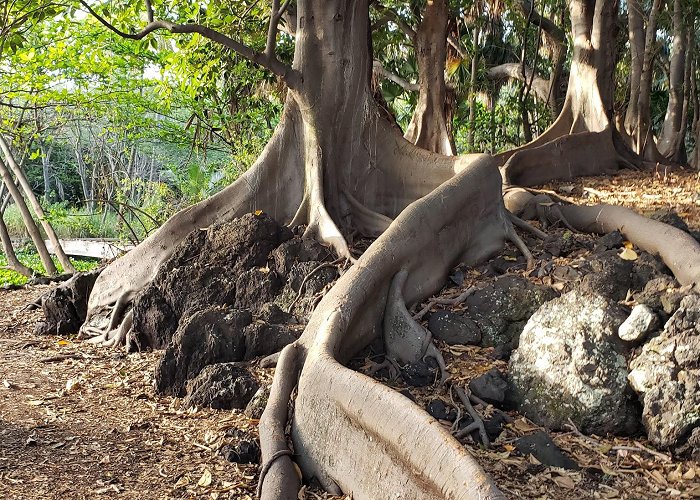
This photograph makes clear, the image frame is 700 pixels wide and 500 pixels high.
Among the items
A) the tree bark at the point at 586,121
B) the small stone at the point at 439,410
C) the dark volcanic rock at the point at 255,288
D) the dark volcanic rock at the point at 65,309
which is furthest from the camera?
the tree bark at the point at 586,121

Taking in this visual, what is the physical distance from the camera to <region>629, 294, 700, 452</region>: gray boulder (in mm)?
4643

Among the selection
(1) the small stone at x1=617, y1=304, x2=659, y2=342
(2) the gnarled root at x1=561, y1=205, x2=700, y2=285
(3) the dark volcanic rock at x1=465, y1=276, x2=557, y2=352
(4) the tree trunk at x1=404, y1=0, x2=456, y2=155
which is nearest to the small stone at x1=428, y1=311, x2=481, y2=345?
(3) the dark volcanic rock at x1=465, y1=276, x2=557, y2=352

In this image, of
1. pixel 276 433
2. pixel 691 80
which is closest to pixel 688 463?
pixel 276 433

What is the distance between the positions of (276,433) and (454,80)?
1779cm

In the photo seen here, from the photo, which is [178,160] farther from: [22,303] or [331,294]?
[331,294]

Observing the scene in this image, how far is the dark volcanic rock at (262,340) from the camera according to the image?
6.39 m

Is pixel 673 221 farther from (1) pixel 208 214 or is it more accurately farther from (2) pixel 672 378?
(1) pixel 208 214

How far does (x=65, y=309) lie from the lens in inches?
348

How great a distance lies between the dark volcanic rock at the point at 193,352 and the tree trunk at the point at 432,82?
6.10m

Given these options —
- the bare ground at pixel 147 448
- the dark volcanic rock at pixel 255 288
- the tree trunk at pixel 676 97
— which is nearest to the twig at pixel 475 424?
the bare ground at pixel 147 448

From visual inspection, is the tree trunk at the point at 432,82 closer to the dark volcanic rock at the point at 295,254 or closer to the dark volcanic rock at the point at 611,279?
the dark volcanic rock at the point at 295,254

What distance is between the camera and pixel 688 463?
14.9 feet

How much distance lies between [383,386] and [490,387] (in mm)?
1303

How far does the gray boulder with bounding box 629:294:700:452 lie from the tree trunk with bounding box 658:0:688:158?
460 inches
